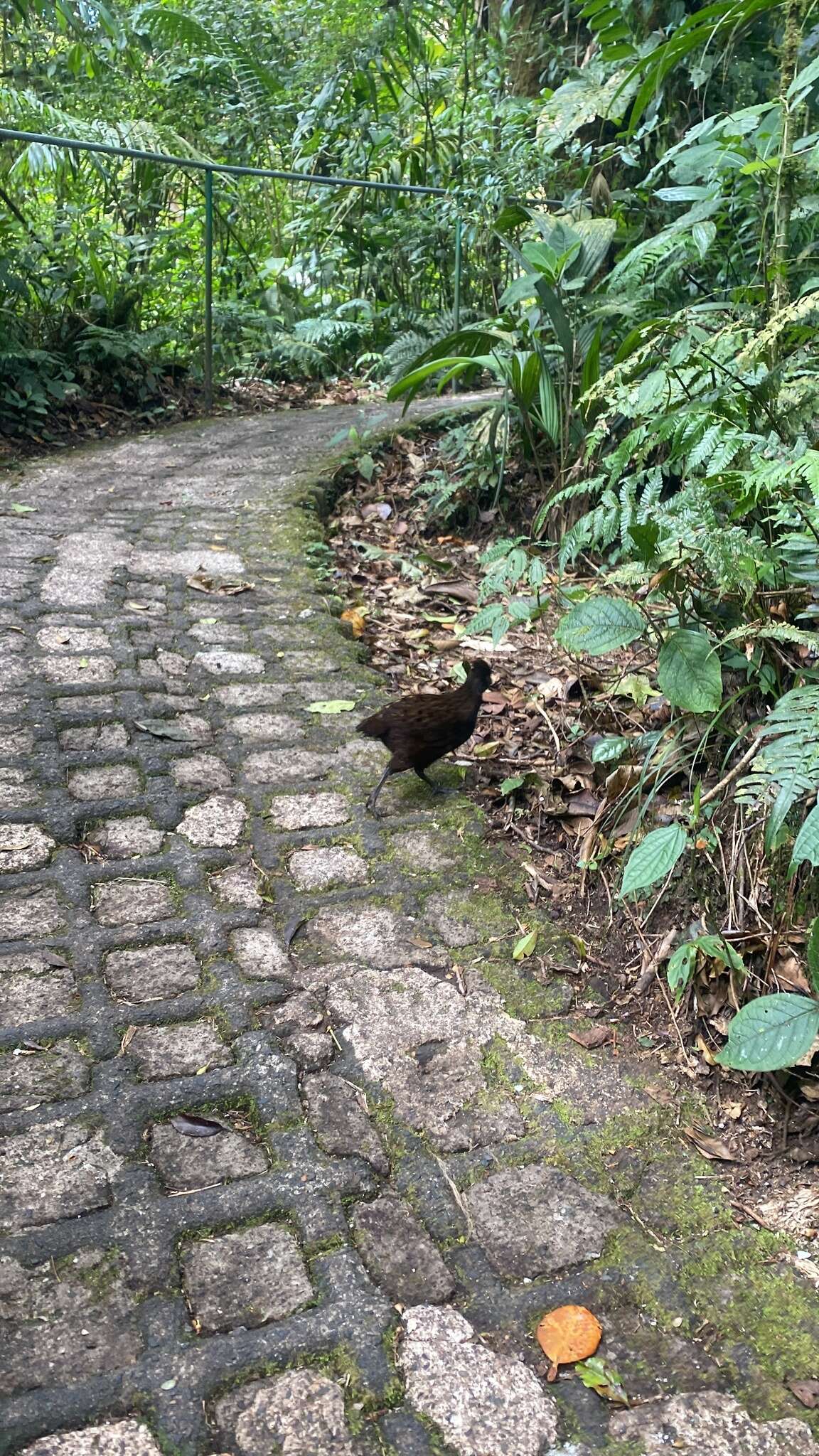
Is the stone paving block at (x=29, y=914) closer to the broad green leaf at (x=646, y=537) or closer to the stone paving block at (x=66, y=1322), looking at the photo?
the stone paving block at (x=66, y=1322)

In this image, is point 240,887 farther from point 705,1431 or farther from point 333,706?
point 705,1431

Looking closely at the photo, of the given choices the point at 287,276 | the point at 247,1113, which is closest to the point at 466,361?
the point at 247,1113

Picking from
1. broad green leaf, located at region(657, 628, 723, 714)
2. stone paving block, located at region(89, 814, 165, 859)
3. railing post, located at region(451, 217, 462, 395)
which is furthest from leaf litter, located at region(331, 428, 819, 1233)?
railing post, located at region(451, 217, 462, 395)

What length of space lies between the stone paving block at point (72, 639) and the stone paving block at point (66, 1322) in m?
2.29

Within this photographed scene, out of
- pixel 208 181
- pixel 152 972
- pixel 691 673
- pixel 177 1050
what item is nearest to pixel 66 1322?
pixel 177 1050

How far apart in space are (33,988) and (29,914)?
0.86 feet

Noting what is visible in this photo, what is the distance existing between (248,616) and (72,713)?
101cm

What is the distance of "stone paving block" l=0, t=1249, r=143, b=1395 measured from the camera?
1.59 meters

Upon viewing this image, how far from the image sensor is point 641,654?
3498 millimetres

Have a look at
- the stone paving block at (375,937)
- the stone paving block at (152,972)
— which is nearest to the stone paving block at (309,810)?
the stone paving block at (375,937)

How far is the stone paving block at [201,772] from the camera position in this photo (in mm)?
3117

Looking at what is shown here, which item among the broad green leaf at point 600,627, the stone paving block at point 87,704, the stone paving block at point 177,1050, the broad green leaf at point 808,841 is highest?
the broad green leaf at point 600,627

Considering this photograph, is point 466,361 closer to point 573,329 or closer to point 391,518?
point 573,329

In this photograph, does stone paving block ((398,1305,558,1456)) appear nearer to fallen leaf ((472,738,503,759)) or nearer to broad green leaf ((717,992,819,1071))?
broad green leaf ((717,992,819,1071))
